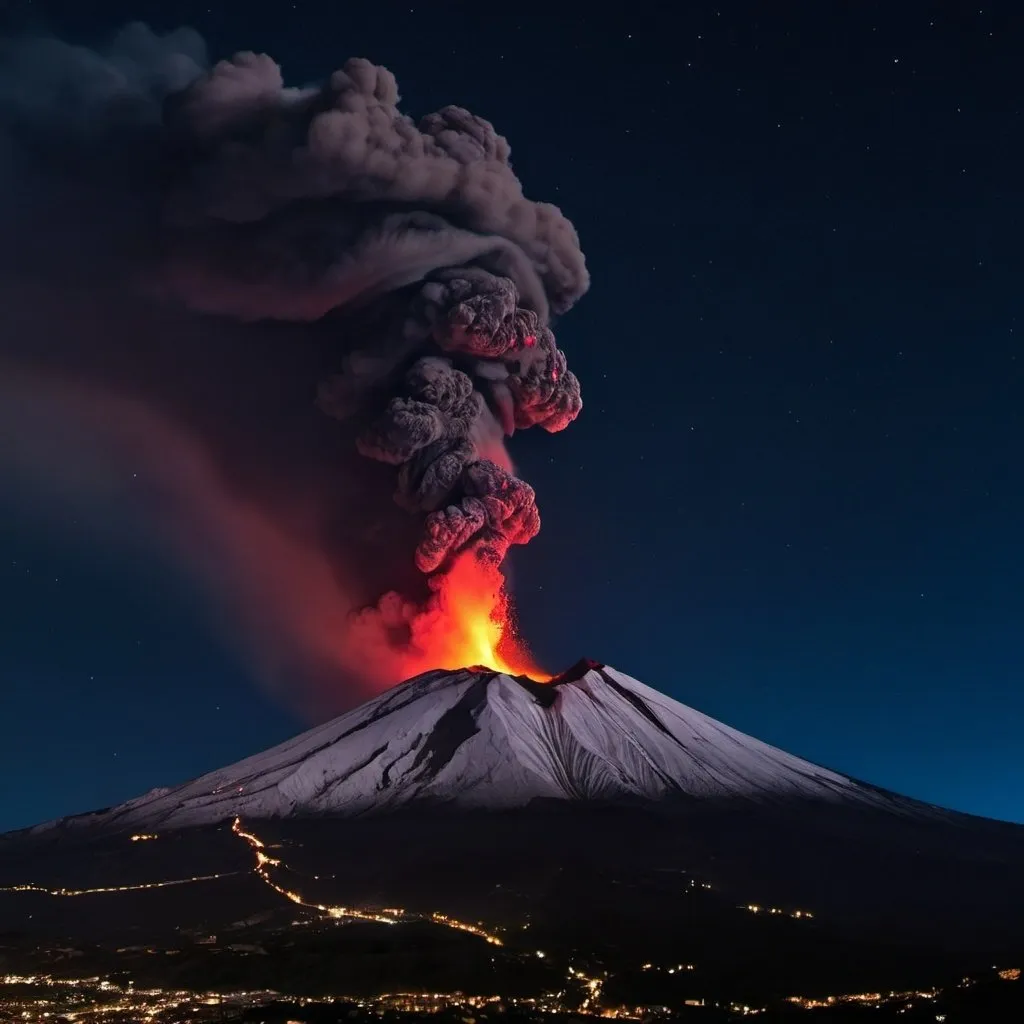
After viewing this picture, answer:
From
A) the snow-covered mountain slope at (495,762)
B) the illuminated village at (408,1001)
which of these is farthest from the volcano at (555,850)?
the illuminated village at (408,1001)

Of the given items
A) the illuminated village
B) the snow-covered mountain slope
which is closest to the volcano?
the snow-covered mountain slope

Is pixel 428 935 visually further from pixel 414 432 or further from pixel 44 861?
pixel 414 432

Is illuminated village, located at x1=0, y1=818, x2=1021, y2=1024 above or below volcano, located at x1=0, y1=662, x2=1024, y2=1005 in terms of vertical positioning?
below

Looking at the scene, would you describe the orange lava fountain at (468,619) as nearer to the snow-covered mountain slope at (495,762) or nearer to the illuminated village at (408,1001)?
the snow-covered mountain slope at (495,762)

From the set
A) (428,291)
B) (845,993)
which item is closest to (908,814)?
(845,993)

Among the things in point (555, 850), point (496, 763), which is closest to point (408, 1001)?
point (555, 850)

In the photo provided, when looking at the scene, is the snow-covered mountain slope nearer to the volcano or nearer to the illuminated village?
the volcano

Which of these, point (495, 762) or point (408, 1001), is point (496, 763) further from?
point (408, 1001)
